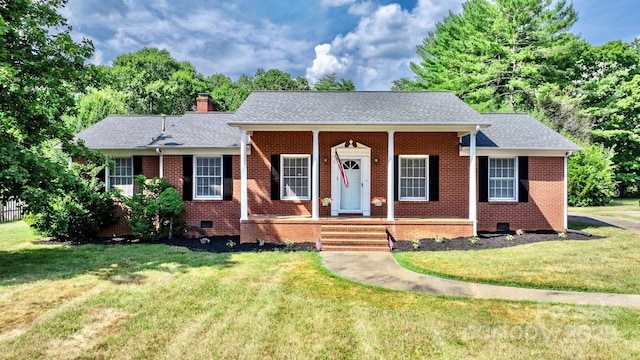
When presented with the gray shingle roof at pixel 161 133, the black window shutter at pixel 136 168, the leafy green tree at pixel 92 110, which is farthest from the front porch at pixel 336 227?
the leafy green tree at pixel 92 110

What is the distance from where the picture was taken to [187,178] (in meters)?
11.4

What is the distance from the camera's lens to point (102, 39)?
22609mm

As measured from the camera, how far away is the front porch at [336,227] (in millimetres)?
10070

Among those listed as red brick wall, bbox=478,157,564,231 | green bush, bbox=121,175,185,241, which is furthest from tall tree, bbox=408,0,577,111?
green bush, bbox=121,175,185,241

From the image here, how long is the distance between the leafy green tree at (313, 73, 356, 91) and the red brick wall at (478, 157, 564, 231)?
3303cm

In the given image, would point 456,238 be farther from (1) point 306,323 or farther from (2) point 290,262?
(1) point 306,323

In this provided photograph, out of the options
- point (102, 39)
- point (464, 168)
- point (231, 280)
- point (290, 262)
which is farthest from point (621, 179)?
point (102, 39)

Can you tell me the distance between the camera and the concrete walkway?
5.55 metres

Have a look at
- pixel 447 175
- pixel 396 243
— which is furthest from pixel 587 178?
pixel 396 243

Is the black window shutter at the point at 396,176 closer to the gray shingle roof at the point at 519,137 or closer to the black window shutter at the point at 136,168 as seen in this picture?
the gray shingle roof at the point at 519,137

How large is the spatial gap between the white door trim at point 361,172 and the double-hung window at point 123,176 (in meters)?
7.23

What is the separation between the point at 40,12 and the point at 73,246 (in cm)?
636

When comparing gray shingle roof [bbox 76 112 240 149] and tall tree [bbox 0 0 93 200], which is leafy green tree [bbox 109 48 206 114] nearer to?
gray shingle roof [bbox 76 112 240 149]

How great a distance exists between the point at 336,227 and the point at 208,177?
4.99 m
